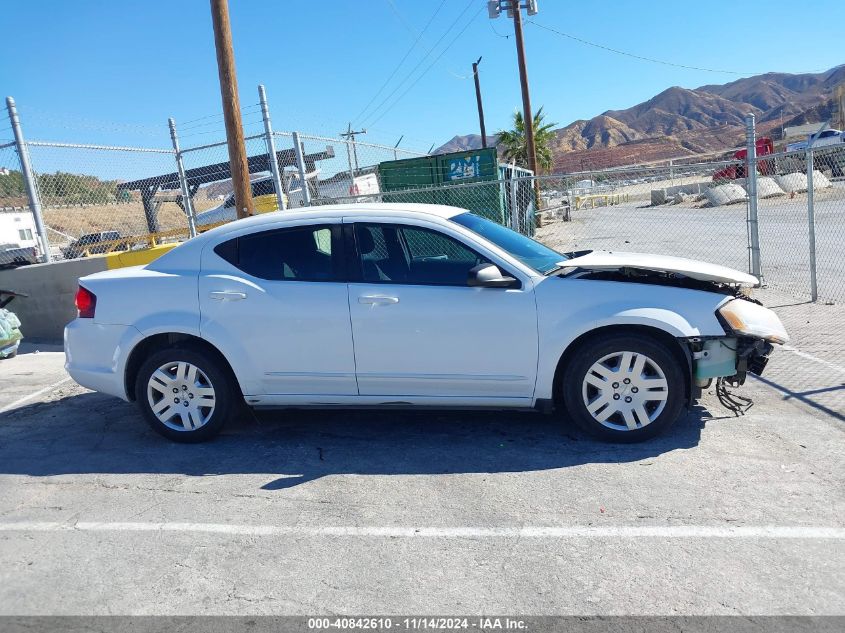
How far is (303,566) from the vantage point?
3.32m

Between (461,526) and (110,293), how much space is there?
124 inches

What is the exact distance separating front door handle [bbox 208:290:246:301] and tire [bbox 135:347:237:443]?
42 cm

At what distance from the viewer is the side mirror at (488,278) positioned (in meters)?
4.48

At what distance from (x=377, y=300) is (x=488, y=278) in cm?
78

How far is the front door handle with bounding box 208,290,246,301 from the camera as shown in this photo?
4891 mm

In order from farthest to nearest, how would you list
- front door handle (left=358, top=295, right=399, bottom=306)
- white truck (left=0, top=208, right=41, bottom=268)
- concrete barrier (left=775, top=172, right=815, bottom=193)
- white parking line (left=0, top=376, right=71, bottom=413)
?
concrete barrier (left=775, top=172, right=815, bottom=193) → white truck (left=0, top=208, right=41, bottom=268) → white parking line (left=0, top=376, right=71, bottom=413) → front door handle (left=358, top=295, right=399, bottom=306)

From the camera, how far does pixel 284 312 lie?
4.80m

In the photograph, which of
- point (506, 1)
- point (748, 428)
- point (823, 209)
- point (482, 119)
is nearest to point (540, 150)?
point (482, 119)

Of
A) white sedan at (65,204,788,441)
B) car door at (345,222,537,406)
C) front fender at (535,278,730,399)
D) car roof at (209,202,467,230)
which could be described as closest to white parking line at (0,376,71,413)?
white sedan at (65,204,788,441)

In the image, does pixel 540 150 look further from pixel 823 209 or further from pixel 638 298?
pixel 638 298

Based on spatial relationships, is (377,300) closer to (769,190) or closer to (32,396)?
(32,396)

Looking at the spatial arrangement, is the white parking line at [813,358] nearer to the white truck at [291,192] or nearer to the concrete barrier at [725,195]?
the white truck at [291,192]

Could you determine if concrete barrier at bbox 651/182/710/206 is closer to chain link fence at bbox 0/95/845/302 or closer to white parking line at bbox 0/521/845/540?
chain link fence at bbox 0/95/845/302

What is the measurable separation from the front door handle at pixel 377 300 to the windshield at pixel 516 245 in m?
0.79
